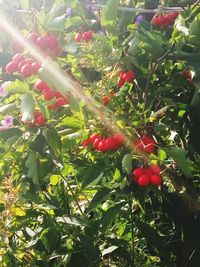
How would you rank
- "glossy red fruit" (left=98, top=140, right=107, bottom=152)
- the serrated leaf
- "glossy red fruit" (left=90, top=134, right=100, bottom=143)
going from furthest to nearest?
the serrated leaf
"glossy red fruit" (left=90, top=134, right=100, bottom=143)
"glossy red fruit" (left=98, top=140, right=107, bottom=152)

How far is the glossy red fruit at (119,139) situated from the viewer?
1.63 m

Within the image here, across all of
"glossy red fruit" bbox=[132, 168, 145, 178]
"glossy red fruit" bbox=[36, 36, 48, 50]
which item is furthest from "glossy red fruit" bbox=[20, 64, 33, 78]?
"glossy red fruit" bbox=[132, 168, 145, 178]

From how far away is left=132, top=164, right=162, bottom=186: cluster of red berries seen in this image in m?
1.59

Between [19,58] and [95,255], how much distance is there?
100 cm

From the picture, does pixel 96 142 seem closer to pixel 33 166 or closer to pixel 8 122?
pixel 33 166

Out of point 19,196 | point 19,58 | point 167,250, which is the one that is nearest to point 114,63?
point 19,58

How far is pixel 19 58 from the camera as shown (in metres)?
1.75

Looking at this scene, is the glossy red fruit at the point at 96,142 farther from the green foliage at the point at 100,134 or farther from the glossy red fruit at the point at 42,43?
the glossy red fruit at the point at 42,43

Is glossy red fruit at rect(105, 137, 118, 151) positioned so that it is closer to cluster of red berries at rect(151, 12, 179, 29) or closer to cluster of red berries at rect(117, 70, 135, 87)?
cluster of red berries at rect(117, 70, 135, 87)

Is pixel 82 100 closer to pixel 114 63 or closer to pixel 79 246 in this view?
pixel 114 63

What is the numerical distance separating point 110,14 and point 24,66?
1.58ft

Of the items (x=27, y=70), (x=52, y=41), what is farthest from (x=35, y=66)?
(x=52, y=41)

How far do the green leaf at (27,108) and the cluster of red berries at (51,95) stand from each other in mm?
57

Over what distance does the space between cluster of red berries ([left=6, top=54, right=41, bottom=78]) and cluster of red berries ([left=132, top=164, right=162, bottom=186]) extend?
54cm
